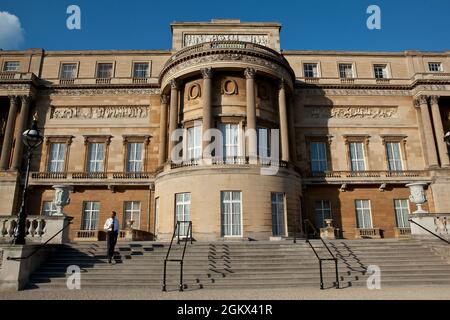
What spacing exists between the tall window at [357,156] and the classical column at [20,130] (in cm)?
2585

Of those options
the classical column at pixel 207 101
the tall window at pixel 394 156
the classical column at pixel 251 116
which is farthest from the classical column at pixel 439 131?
the classical column at pixel 207 101

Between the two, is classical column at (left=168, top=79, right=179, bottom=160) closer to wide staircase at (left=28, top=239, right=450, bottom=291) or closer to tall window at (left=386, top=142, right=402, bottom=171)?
wide staircase at (left=28, top=239, right=450, bottom=291)

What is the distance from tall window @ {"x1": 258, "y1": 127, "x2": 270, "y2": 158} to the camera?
2078cm

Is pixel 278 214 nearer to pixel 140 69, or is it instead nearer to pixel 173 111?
pixel 173 111

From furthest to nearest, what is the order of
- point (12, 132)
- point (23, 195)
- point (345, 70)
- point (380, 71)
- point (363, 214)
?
point (380, 71) → point (345, 70) → point (12, 132) → point (363, 214) → point (23, 195)

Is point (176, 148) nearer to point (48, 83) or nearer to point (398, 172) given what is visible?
point (48, 83)

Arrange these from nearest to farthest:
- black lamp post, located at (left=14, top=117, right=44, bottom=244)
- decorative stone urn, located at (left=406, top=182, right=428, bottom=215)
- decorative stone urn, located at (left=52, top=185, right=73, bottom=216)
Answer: black lamp post, located at (left=14, top=117, right=44, bottom=244) < decorative stone urn, located at (left=52, top=185, right=73, bottom=216) < decorative stone urn, located at (left=406, top=182, right=428, bottom=215)

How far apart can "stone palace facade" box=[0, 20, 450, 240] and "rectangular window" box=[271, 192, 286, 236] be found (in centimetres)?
7

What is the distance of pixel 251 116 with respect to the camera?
1995 cm

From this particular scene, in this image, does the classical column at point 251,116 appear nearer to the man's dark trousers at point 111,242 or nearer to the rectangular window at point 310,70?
the rectangular window at point 310,70

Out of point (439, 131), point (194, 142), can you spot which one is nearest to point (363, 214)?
point (439, 131)

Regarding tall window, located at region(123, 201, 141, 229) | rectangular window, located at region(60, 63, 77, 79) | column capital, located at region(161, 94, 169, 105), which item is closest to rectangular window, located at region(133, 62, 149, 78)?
column capital, located at region(161, 94, 169, 105)

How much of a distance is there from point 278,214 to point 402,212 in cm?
1159

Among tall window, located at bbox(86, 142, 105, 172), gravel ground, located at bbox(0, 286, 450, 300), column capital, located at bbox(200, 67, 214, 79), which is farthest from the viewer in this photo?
tall window, located at bbox(86, 142, 105, 172)
